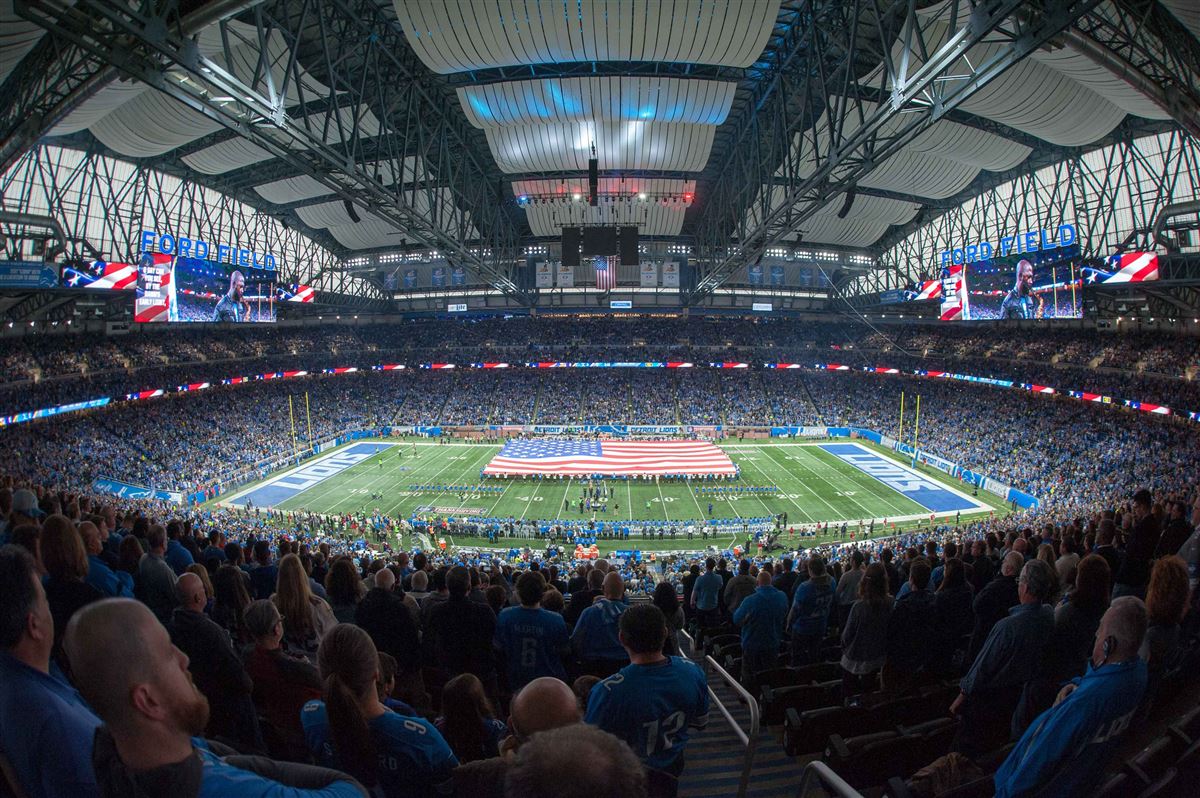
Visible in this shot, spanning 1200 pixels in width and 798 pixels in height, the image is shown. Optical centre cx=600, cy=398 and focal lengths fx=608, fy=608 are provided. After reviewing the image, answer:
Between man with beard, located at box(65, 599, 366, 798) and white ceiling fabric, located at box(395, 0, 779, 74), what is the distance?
22130mm

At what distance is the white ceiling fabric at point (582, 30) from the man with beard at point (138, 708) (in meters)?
22.1

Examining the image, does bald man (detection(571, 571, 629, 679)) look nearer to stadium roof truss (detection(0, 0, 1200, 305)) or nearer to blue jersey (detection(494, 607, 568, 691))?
blue jersey (detection(494, 607, 568, 691))

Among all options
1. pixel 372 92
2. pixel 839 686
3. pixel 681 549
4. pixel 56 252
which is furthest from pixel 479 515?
pixel 839 686

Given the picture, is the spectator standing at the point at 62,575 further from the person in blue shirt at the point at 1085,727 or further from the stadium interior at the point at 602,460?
the person in blue shirt at the point at 1085,727

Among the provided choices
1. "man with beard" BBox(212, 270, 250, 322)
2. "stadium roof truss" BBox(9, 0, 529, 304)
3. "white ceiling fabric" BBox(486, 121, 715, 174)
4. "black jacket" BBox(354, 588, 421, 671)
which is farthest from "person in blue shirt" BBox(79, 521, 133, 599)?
"man with beard" BBox(212, 270, 250, 322)

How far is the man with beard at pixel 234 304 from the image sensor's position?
1515 inches

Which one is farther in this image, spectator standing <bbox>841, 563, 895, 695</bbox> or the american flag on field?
the american flag on field

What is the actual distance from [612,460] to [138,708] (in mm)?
36379

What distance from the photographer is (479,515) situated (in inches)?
1281

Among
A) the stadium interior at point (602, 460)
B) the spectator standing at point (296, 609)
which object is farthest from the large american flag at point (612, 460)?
the spectator standing at point (296, 609)

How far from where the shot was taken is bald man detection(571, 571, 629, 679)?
5.23 m

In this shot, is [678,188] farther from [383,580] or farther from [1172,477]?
[383,580]

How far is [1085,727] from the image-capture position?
2781mm

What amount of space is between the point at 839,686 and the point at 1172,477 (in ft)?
97.7
